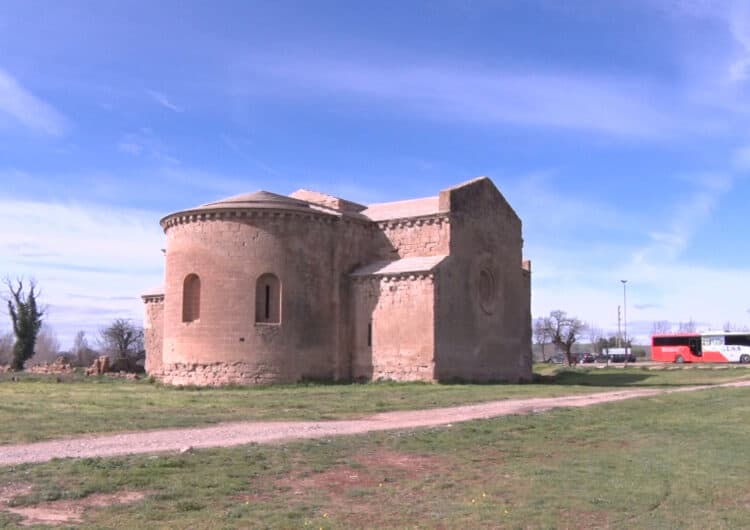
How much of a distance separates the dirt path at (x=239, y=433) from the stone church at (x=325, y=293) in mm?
10041

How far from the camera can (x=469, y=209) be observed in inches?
1303

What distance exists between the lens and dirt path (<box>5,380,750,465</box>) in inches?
474

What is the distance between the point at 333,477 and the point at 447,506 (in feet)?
6.97

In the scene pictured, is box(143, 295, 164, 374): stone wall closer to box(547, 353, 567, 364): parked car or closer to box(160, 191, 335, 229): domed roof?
box(160, 191, 335, 229): domed roof

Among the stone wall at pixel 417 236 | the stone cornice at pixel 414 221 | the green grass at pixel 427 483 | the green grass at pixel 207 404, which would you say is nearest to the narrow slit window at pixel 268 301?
the green grass at pixel 207 404

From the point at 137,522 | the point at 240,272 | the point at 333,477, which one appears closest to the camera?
the point at 137,522

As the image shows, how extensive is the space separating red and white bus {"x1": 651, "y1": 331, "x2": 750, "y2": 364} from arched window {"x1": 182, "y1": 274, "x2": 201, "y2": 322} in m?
46.9

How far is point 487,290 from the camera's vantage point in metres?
34.8

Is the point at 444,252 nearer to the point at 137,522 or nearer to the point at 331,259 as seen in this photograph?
the point at 331,259

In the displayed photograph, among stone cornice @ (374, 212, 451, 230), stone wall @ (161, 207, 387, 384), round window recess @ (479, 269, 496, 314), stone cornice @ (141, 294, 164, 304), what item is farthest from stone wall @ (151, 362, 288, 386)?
round window recess @ (479, 269, 496, 314)

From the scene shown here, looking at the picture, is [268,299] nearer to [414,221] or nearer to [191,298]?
[191,298]

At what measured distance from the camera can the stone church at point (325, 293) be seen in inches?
1172

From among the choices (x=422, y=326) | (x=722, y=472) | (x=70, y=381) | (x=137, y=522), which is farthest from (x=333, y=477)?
(x=70, y=381)

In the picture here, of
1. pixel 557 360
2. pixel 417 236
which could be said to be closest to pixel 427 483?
pixel 417 236
